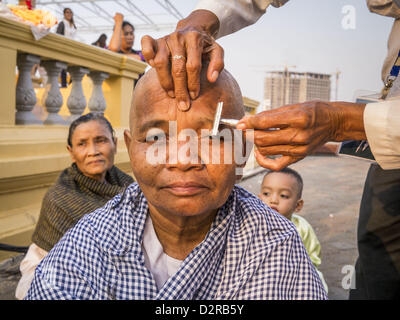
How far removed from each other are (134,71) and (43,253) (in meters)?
3.07

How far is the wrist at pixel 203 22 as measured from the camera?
1.87 meters

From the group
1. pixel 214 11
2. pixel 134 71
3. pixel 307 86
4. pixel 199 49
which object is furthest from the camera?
pixel 307 86

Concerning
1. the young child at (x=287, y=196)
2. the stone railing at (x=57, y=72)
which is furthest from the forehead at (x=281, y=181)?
the stone railing at (x=57, y=72)

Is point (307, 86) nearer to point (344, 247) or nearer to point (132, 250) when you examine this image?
point (344, 247)

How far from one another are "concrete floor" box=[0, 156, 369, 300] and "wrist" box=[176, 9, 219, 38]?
3.34 ft

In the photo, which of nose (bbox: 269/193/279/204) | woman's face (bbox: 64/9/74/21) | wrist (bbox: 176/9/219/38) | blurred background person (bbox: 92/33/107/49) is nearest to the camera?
wrist (bbox: 176/9/219/38)

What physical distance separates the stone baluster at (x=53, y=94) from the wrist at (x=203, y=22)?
2643mm

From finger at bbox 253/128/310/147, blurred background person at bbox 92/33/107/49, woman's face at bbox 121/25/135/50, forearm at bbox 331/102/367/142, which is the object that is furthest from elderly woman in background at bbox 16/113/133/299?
blurred background person at bbox 92/33/107/49

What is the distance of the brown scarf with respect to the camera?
2.68 m

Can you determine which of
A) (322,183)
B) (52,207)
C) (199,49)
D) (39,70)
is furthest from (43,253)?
(322,183)

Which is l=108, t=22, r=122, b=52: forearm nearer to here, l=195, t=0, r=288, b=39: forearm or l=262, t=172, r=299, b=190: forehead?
l=262, t=172, r=299, b=190: forehead

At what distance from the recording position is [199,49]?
4.39 ft

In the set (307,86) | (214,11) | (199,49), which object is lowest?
(199,49)

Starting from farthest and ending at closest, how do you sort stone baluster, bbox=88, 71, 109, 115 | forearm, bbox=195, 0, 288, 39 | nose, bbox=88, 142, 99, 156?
stone baluster, bbox=88, 71, 109, 115, nose, bbox=88, 142, 99, 156, forearm, bbox=195, 0, 288, 39
